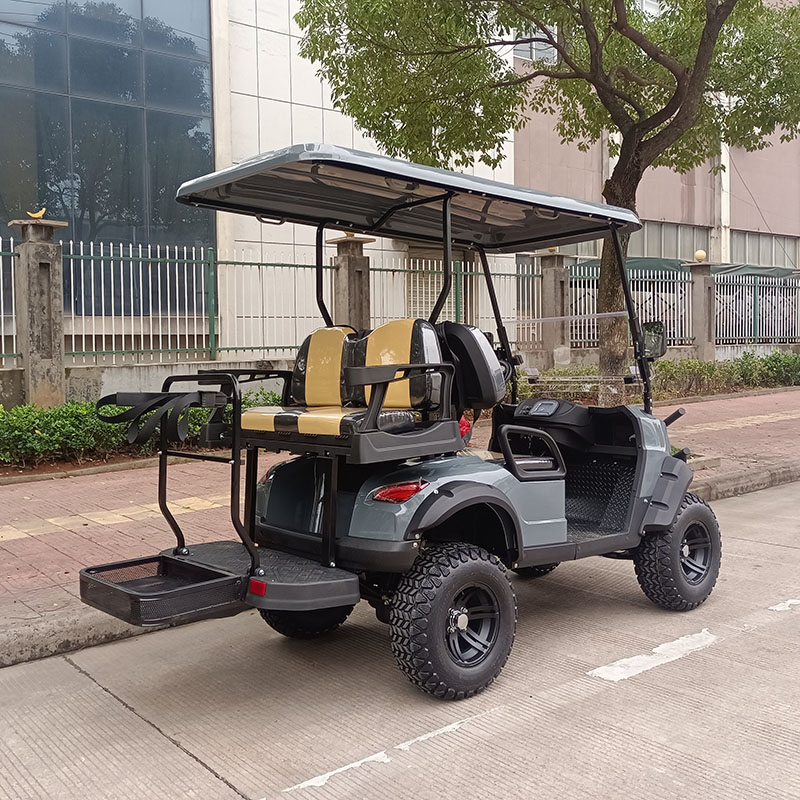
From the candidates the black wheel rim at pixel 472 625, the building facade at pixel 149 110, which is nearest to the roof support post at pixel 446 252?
the black wheel rim at pixel 472 625

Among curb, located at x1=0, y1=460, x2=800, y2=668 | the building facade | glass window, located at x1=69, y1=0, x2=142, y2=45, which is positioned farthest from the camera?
glass window, located at x1=69, y1=0, x2=142, y2=45

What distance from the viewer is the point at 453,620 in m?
3.72

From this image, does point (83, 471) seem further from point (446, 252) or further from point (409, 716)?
point (409, 716)

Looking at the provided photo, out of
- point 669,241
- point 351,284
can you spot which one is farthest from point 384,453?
point 669,241

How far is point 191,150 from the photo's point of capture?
585 inches

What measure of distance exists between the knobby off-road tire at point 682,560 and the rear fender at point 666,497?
0.07 m

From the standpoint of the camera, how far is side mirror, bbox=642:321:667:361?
4.71 metres

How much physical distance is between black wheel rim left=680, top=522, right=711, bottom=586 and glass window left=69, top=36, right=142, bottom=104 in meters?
12.3

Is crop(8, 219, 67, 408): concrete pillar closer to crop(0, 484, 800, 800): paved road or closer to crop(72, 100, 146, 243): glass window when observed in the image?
crop(72, 100, 146, 243): glass window

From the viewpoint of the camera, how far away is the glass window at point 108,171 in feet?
45.2

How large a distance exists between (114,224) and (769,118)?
959 cm

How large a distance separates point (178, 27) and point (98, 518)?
10.6 metres

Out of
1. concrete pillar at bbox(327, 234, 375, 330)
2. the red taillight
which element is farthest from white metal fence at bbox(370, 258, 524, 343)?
the red taillight

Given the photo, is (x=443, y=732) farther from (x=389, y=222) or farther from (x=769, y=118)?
(x=769, y=118)
